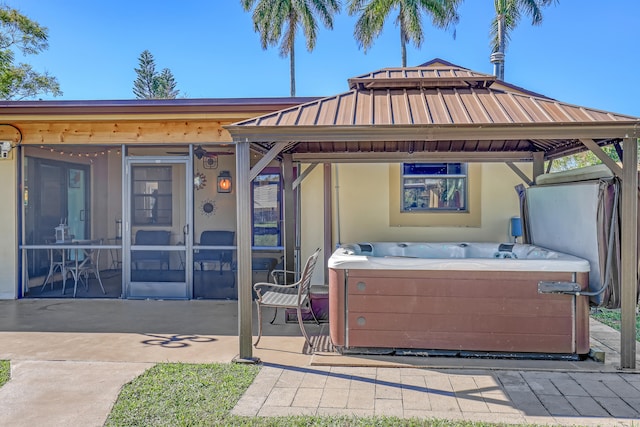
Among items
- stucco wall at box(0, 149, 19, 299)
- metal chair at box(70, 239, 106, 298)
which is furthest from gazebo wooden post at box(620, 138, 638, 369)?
stucco wall at box(0, 149, 19, 299)

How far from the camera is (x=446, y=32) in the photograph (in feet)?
63.5

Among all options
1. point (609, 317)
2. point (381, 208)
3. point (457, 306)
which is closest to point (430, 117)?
point (457, 306)

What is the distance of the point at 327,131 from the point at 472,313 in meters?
2.04

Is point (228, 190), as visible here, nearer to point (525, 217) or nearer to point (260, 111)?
point (260, 111)

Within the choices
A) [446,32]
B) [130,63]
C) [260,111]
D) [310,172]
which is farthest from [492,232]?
[130,63]

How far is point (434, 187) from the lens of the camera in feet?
22.3

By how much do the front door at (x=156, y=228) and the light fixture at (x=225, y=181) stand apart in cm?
139

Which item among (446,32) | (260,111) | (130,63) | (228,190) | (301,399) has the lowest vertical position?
(301,399)

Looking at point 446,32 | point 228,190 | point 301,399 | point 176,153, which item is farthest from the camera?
point 446,32

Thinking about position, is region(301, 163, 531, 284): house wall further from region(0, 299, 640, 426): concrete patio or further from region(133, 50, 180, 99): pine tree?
region(133, 50, 180, 99): pine tree

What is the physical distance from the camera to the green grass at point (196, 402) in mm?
2764

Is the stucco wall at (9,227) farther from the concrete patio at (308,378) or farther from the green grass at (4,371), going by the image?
the green grass at (4,371)

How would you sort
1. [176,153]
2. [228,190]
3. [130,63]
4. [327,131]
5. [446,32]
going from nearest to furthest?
[327,131] → [176,153] → [228,190] → [446,32] → [130,63]

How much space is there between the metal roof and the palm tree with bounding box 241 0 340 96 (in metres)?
17.3
